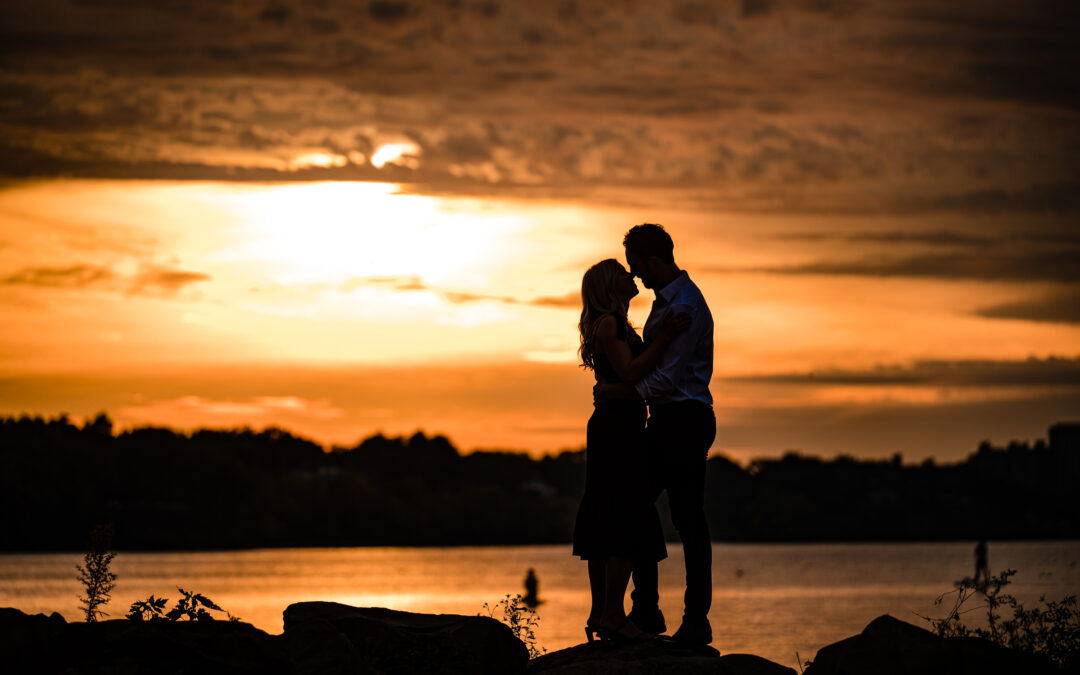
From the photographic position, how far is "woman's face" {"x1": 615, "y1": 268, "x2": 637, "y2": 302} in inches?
357

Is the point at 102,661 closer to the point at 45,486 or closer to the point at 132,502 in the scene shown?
the point at 45,486

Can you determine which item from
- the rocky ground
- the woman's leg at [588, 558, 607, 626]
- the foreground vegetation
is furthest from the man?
the foreground vegetation

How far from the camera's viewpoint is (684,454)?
9.23 meters

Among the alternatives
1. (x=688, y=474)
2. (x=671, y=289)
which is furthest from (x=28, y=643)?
(x=671, y=289)

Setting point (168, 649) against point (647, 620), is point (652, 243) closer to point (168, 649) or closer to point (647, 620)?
point (647, 620)

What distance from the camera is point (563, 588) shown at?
407 ft

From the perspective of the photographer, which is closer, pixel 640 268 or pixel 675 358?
pixel 675 358

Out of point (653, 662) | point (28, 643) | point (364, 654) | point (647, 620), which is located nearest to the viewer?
point (28, 643)

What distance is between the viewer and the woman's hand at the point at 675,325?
905 cm

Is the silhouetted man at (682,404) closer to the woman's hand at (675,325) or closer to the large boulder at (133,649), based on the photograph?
the woman's hand at (675,325)

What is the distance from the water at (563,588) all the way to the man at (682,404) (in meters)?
29.9

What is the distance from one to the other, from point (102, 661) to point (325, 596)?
9866 centimetres

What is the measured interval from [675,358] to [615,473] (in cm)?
102

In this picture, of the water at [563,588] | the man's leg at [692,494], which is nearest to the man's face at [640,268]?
the man's leg at [692,494]
